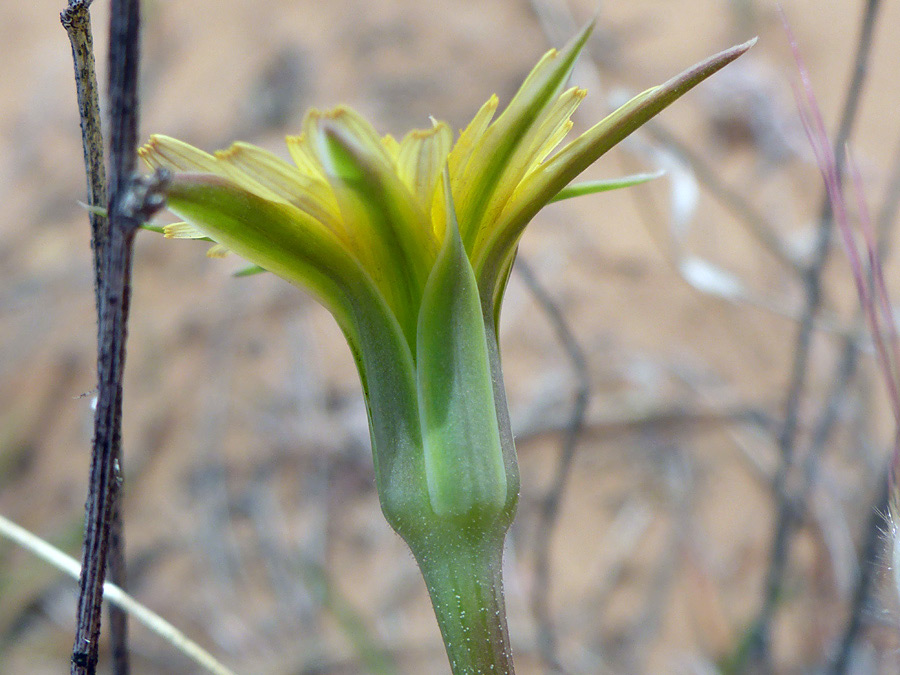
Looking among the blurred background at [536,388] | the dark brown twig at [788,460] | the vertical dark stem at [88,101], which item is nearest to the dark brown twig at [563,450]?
the blurred background at [536,388]

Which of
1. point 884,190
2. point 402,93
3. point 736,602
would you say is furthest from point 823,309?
point 402,93

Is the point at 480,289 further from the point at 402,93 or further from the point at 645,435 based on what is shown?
the point at 402,93

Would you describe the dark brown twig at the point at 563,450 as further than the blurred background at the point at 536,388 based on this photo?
No

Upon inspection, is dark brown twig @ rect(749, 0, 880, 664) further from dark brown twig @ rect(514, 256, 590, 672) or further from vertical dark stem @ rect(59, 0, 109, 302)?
vertical dark stem @ rect(59, 0, 109, 302)

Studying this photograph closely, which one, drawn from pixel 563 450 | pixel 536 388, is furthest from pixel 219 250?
pixel 536 388

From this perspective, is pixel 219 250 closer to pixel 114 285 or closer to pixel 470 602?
pixel 114 285

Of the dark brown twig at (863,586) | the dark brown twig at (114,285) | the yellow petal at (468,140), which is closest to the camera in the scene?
the dark brown twig at (114,285)

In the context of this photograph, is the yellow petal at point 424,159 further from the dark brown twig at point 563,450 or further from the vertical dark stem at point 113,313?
the dark brown twig at point 563,450
